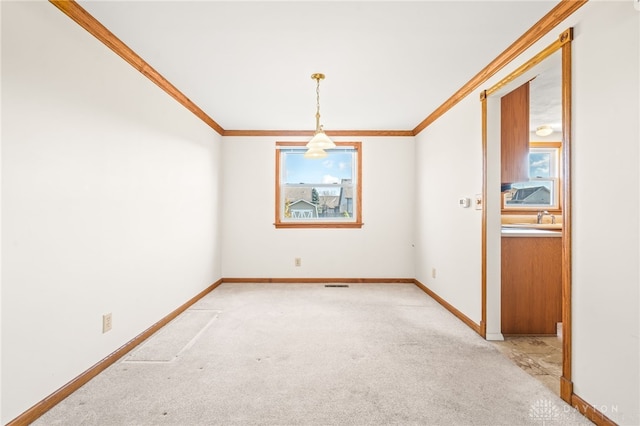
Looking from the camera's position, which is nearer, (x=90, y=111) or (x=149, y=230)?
(x=90, y=111)

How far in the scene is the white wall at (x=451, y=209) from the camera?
3.13 m

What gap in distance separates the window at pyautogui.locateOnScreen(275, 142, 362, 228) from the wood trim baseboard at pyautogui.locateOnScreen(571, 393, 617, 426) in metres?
3.62

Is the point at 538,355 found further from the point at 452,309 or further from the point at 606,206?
the point at 606,206

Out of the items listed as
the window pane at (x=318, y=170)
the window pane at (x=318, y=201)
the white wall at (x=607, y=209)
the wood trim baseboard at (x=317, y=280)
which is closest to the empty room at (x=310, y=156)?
the white wall at (x=607, y=209)

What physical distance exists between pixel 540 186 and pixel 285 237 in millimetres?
4337

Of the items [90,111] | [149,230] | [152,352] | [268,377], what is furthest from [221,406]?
[90,111]

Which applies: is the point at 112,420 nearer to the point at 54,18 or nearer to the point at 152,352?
the point at 152,352

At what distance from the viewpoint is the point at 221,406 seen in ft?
6.07

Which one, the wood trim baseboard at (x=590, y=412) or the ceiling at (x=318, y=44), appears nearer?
the wood trim baseboard at (x=590, y=412)

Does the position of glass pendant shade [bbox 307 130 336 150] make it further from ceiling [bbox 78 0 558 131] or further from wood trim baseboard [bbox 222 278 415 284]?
wood trim baseboard [bbox 222 278 415 284]

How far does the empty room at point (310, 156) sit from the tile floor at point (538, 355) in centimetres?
2

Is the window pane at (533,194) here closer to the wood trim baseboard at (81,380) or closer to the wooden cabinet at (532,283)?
the wooden cabinet at (532,283)

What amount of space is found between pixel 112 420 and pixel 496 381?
7.85 ft

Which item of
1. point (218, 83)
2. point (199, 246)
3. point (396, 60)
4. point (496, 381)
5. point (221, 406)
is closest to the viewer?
point (221, 406)
